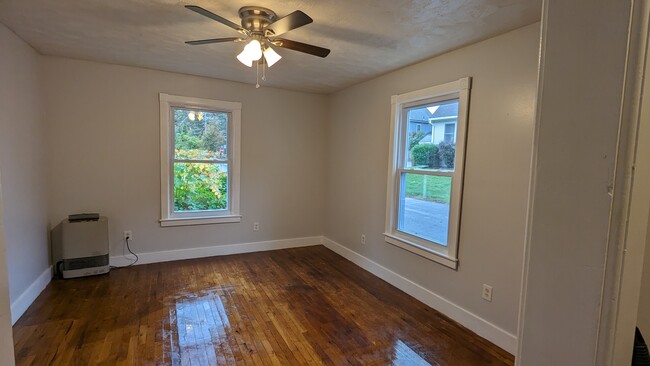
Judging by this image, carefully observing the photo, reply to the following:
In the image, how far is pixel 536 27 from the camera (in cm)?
217

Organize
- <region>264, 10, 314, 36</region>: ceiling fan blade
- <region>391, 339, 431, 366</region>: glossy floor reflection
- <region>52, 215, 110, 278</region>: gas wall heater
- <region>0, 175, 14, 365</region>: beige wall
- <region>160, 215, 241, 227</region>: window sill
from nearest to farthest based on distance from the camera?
<region>0, 175, 14, 365</region>: beige wall → <region>264, 10, 314, 36</region>: ceiling fan blade → <region>391, 339, 431, 366</region>: glossy floor reflection → <region>52, 215, 110, 278</region>: gas wall heater → <region>160, 215, 241, 227</region>: window sill

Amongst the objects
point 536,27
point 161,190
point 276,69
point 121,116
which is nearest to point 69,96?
point 121,116

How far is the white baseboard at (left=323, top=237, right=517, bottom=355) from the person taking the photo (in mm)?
2430

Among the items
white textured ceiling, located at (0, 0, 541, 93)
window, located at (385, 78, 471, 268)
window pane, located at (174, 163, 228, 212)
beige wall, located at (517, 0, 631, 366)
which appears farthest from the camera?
window pane, located at (174, 163, 228, 212)

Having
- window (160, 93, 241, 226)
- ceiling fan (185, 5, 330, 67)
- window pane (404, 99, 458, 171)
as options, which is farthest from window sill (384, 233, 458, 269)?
window (160, 93, 241, 226)

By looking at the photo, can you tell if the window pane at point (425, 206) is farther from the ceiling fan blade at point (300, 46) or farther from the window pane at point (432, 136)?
the ceiling fan blade at point (300, 46)

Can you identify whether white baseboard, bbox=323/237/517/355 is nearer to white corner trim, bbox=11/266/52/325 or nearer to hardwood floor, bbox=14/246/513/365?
hardwood floor, bbox=14/246/513/365

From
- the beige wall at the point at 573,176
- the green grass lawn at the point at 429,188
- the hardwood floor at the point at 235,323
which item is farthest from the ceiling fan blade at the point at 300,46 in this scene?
the hardwood floor at the point at 235,323

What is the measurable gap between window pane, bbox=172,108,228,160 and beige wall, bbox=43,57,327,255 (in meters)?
0.23

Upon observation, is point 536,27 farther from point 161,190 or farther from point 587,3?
point 161,190

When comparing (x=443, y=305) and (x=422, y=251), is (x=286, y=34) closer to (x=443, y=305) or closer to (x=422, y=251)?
(x=422, y=251)

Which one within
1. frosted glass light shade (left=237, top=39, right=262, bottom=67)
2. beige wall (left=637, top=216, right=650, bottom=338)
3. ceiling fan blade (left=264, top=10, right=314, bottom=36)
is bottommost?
beige wall (left=637, top=216, right=650, bottom=338)

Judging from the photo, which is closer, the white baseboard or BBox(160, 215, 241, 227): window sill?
the white baseboard

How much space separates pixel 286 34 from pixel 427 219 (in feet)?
7.00
